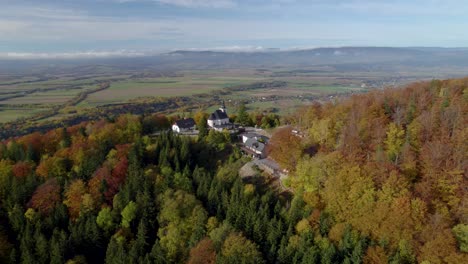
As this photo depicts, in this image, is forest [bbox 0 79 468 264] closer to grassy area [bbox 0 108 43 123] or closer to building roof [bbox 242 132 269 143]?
building roof [bbox 242 132 269 143]

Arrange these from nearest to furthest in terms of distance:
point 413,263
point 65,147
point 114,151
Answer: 1. point 413,263
2. point 114,151
3. point 65,147

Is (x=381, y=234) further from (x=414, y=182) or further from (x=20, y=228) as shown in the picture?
(x=20, y=228)

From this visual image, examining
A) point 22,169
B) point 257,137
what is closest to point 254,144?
point 257,137

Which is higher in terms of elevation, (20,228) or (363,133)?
(363,133)

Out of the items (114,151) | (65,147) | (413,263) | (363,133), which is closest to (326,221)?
(413,263)

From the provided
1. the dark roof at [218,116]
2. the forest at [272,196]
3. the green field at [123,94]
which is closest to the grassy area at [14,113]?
the green field at [123,94]

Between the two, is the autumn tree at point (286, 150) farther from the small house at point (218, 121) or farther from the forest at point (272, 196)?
the small house at point (218, 121)

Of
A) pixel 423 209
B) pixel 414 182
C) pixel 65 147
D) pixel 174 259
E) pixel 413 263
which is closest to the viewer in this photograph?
pixel 413 263

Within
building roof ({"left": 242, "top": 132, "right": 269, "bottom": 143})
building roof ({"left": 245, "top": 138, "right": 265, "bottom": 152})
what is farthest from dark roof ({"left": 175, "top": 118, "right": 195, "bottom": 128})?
building roof ({"left": 245, "top": 138, "right": 265, "bottom": 152})
